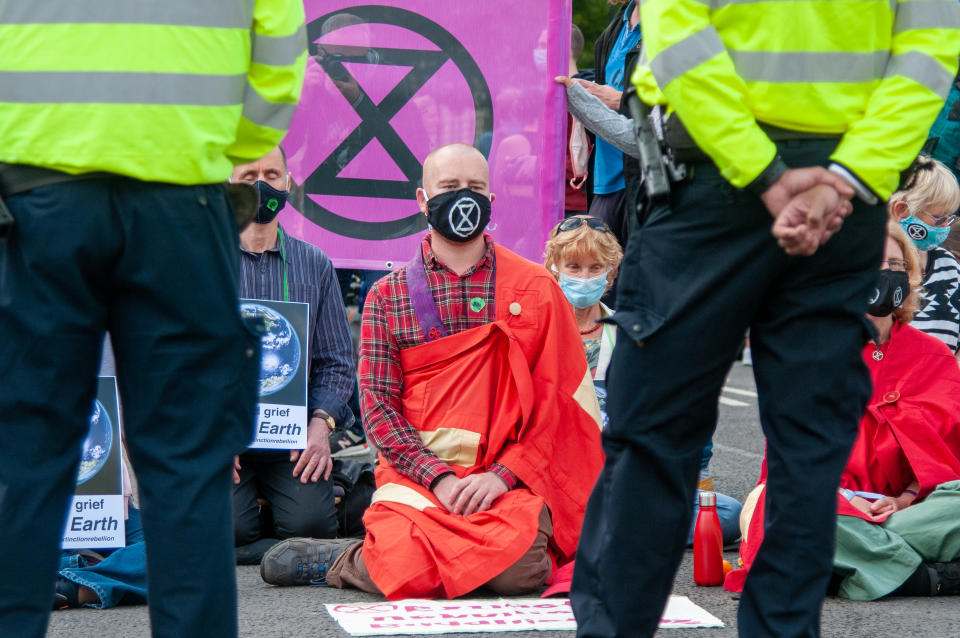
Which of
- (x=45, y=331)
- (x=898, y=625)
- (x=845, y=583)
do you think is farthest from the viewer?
(x=845, y=583)

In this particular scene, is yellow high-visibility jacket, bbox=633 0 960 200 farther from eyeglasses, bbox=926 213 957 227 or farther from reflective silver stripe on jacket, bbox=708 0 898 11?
eyeglasses, bbox=926 213 957 227

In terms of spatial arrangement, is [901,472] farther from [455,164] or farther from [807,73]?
[807,73]

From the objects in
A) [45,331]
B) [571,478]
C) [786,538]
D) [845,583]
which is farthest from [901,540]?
[45,331]

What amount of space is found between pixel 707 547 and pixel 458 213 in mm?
1291

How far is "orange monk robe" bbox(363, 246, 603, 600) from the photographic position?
149 inches

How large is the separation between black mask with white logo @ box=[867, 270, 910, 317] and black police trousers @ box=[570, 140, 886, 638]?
1.59 m

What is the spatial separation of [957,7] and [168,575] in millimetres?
1798

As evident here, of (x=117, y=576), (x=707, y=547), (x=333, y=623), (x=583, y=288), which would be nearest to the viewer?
(x=333, y=623)

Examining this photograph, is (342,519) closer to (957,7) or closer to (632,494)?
(632,494)

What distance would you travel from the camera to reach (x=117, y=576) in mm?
3604

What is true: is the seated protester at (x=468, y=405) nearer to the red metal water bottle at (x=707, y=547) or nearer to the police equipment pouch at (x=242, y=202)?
the red metal water bottle at (x=707, y=547)

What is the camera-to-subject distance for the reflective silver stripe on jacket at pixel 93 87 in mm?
1996

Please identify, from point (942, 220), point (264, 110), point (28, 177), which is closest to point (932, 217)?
point (942, 220)

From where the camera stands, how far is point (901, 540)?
3.69 metres
